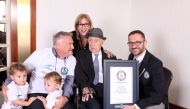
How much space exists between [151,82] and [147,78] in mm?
50

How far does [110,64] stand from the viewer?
92.3 inches

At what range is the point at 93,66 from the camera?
2.60 meters

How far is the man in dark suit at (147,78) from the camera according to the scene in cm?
232

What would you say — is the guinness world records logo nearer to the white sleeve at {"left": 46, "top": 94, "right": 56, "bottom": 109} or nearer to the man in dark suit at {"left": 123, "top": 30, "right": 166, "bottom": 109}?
the man in dark suit at {"left": 123, "top": 30, "right": 166, "bottom": 109}

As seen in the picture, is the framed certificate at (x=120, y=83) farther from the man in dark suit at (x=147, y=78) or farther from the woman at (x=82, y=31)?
the woman at (x=82, y=31)

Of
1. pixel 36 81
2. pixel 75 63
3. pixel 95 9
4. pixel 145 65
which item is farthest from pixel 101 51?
pixel 95 9

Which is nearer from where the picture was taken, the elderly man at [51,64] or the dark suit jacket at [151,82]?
the dark suit jacket at [151,82]

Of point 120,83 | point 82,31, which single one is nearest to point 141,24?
point 82,31

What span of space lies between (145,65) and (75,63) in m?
0.67

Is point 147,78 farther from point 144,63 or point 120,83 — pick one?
point 120,83

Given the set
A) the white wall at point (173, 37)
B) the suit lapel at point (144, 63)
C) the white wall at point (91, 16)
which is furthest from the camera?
the white wall at point (91, 16)

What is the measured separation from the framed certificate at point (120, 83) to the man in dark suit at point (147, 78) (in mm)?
83

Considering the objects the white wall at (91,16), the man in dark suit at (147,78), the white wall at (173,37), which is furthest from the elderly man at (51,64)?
the white wall at (173,37)

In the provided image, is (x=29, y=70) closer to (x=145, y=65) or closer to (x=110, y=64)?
(x=110, y=64)
